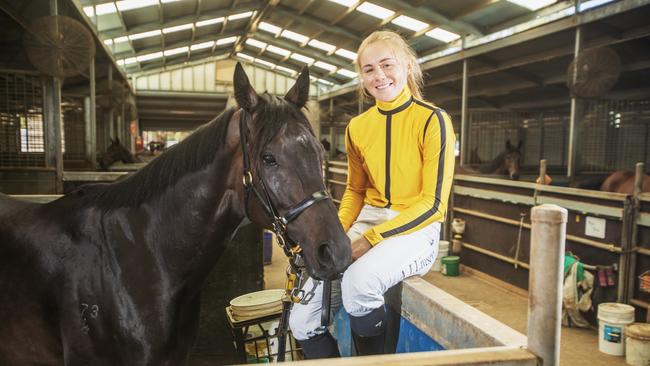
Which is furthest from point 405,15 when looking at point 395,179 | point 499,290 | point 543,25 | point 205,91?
point 205,91

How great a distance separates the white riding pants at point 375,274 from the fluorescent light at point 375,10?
27.2 feet

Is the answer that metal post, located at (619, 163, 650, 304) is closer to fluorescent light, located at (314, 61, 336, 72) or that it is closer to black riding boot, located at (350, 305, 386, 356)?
black riding boot, located at (350, 305, 386, 356)

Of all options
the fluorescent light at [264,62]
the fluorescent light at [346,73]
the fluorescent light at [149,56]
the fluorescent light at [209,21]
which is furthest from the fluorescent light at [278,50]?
the fluorescent light at [149,56]

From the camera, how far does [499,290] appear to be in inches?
199

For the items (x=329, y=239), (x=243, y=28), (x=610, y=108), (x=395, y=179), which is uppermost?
(x=243, y=28)

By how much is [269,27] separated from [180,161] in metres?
12.6

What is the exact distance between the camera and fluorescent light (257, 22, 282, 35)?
12.7 m

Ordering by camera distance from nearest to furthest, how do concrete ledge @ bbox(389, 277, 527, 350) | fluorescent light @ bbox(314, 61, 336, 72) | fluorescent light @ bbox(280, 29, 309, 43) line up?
concrete ledge @ bbox(389, 277, 527, 350) → fluorescent light @ bbox(280, 29, 309, 43) → fluorescent light @ bbox(314, 61, 336, 72)

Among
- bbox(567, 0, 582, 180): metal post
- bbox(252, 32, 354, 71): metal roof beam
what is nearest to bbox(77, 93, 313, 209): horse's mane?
bbox(567, 0, 582, 180): metal post

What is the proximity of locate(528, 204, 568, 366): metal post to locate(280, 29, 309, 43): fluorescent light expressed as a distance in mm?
12677

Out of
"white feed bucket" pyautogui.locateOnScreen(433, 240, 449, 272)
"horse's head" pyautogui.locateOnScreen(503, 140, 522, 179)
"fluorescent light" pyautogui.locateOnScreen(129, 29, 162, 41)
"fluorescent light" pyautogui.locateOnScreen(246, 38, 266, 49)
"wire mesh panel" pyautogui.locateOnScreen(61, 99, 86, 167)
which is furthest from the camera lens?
"fluorescent light" pyautogui.locateOnScreen(246, 38, 266, 49)

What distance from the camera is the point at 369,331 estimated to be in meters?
1.42

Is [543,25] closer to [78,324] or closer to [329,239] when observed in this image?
[329,239]

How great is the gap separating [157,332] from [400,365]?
35.4 inches
